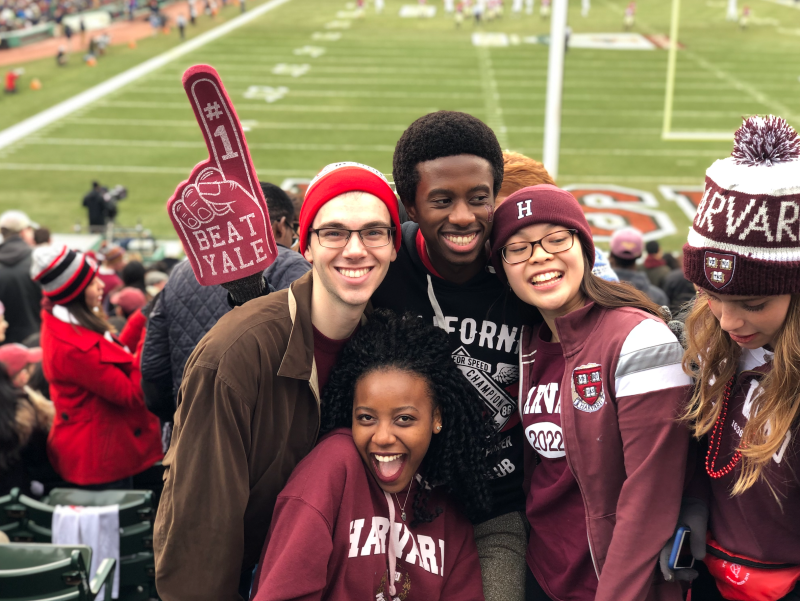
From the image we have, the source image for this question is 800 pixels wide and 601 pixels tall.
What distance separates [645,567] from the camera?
2137mm

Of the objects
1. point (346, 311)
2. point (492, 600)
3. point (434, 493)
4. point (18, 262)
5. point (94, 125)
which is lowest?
point (94, 125)

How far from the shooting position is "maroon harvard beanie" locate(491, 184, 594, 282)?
2.37m

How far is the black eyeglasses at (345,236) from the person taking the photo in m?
2.38

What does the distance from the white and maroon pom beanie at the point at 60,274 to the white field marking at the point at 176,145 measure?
17323 mm

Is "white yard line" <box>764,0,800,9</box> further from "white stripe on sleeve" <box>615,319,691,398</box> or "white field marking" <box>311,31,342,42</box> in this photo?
"white stripe on sleeve" <box>615,319,691,398</box>

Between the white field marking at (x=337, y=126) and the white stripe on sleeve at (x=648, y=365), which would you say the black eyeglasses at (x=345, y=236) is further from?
the white field marking at (x=337, y=126)

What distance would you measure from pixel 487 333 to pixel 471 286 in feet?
0.50

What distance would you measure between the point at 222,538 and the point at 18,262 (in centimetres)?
565

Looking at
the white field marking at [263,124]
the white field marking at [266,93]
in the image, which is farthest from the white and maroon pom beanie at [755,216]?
the white field marking at [266,93]

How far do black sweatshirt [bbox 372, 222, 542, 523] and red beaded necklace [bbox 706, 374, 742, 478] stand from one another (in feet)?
2.08

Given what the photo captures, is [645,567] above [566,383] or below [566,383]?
below

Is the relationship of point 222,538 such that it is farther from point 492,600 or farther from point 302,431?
point 492,600

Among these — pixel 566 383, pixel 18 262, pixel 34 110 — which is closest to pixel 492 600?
pixel 566 383

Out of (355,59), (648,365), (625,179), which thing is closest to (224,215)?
(648,365)
